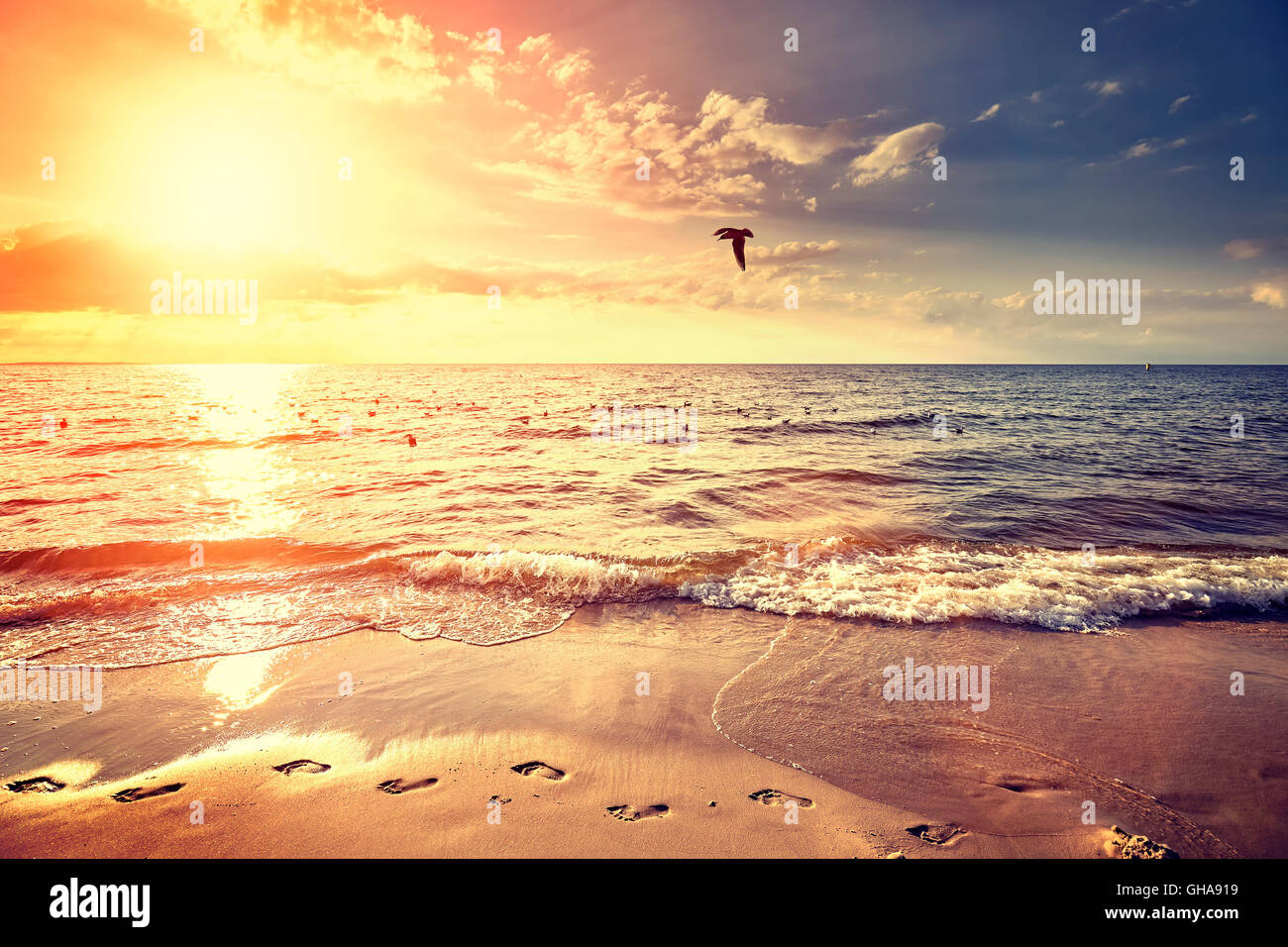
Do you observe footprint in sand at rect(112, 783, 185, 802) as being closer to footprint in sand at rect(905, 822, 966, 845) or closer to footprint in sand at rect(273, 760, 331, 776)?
footprint in sand at rect(273, 760, 331, 776)

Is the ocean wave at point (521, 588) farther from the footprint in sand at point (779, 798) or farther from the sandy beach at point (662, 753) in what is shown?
the footprint in sand at point (779, 798)

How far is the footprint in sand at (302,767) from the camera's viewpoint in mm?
4715

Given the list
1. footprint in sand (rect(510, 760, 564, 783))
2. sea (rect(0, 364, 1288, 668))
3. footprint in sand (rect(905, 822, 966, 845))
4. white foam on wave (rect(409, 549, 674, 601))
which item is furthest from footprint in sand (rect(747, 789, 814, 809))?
white foam on wave (rect(409, 549, 674, 601))

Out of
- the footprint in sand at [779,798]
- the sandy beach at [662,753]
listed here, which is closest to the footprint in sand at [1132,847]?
the sandy beach at [662,753]

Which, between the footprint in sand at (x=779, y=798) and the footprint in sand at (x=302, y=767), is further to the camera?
the footprint in sand at (x=302, y=767)

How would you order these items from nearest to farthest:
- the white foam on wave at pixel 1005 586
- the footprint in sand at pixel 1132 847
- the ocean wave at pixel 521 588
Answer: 1. the footprint in sand at pixel 1132 847
2. the ocean wave at pixel 521 588
3. the white foam on wave at pixel 1005 586

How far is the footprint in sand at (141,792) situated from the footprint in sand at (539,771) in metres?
2.76

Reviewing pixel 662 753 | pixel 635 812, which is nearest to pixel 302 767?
pixel 635 812

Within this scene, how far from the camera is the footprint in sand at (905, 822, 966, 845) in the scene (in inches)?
153

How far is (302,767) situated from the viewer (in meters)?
4.76

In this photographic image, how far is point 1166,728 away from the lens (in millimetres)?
5270

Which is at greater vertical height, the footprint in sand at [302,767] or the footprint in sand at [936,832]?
the footprint in sand at [302,767]

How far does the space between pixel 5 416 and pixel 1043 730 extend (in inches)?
2065

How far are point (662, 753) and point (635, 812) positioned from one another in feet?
2.73
